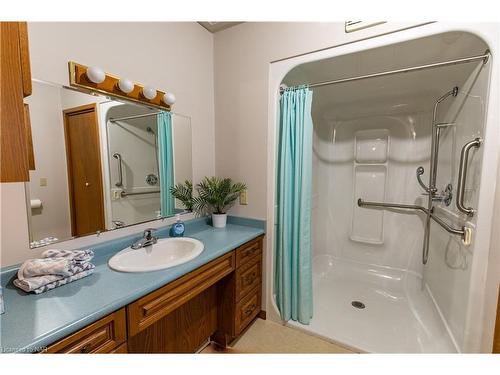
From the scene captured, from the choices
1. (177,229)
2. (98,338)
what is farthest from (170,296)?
(177,229)

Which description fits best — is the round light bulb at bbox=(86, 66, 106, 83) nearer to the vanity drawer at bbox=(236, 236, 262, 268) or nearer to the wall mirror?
the wall mirror

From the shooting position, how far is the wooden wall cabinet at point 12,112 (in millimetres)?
546

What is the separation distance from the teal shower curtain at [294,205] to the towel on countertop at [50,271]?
1.32 metres

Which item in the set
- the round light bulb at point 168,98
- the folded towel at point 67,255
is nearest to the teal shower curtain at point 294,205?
the round light bulb at point 168,98

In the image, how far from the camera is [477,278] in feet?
4.11

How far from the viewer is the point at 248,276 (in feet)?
5.67

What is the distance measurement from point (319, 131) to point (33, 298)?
2795mm

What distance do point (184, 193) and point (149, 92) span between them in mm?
773

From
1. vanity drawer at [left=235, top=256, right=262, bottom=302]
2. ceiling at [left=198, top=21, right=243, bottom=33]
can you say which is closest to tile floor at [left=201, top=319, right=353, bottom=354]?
vanity drawer at [left=235, top=256, right=262, bottom=302]

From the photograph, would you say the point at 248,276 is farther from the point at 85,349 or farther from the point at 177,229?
the point at 85,349

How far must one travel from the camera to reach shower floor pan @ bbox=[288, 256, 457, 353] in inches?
63.6

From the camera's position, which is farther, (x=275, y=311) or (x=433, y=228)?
(x=433, y=228)
